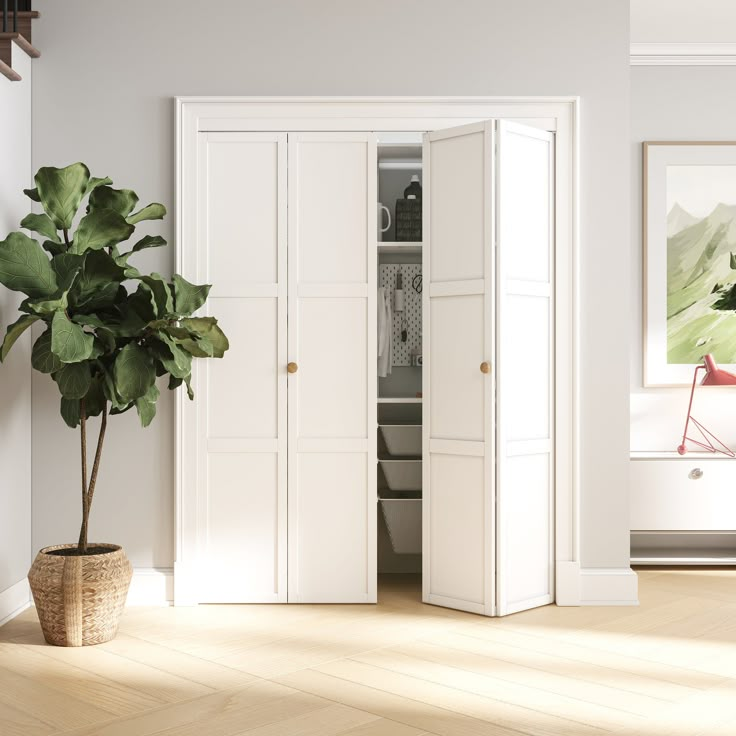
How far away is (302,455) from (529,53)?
2131 mm

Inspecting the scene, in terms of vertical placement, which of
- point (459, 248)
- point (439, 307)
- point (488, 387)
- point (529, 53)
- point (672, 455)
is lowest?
point (672, 455)

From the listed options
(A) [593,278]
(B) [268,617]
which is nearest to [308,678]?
(B) [268,617]

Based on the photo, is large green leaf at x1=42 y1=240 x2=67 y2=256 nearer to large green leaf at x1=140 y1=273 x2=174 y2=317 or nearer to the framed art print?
large green leaf at x1=140 y1=273 x2=174 y2=317

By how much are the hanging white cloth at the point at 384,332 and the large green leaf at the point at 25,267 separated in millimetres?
1745

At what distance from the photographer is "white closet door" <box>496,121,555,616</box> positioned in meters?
3.75

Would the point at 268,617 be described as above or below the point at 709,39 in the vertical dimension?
below

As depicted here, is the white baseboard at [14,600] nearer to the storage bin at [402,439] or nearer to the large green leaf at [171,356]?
the large green leaf at [171,356]

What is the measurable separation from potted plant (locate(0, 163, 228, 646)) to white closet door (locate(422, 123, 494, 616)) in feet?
3.49

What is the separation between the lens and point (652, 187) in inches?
198

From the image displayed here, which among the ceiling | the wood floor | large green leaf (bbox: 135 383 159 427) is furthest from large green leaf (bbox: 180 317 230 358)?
the ceiling

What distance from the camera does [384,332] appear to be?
4.48 metres

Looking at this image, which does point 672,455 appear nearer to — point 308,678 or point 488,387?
point 488,387

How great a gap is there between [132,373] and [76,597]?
878 millimetres

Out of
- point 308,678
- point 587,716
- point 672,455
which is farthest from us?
point 672,455
